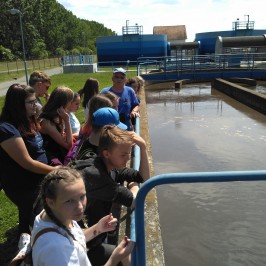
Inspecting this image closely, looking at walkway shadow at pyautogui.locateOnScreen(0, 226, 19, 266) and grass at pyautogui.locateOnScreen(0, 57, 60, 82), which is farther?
grass at pyautogui.locateOnScreen(0, 57, 60, 82)

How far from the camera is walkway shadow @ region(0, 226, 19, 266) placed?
313cm

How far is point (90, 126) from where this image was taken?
2.97m

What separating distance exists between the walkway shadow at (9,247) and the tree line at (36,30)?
5807 centimetres

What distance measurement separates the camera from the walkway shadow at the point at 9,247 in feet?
10.3

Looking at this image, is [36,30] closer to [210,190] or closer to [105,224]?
[210,190]

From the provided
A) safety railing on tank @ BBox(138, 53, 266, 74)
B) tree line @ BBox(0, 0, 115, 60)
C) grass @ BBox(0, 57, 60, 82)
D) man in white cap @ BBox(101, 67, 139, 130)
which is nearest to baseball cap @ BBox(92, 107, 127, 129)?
man in white cap @ BBox(101, 67, 139, 130)

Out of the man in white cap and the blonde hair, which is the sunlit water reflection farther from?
the blonde hair

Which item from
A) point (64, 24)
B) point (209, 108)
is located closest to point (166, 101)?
point (209, 108)

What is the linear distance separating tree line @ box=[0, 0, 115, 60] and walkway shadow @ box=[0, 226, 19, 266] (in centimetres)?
5807

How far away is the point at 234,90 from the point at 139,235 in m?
15.4

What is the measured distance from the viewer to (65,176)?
175 cm

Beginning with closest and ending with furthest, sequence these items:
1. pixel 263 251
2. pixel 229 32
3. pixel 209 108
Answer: pixel 263 251, pixel 209 108, pixel 229 32

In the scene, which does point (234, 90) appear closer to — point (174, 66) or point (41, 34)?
point (174, 66)

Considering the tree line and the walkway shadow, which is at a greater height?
the tree line
